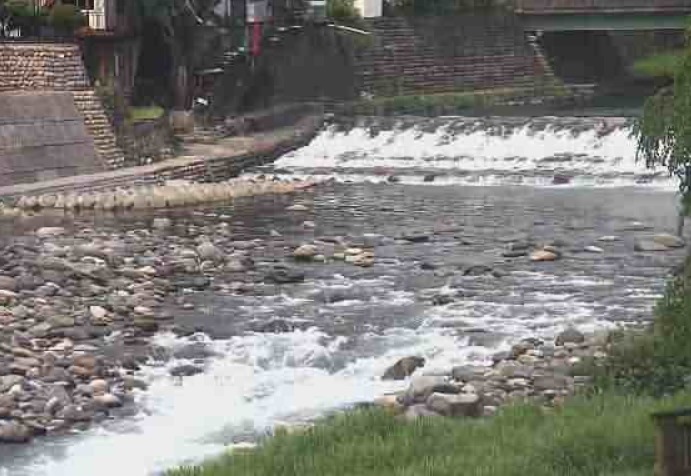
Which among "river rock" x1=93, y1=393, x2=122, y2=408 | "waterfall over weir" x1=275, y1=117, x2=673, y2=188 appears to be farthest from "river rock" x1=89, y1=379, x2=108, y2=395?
"waterfall over weir" x1=275, y1=117, x2=673, y2=188

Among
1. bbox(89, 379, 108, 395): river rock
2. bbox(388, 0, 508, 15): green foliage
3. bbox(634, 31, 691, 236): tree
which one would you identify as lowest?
bbox(89, 379, 108, 395): river rock

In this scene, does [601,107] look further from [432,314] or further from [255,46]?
[432,314]

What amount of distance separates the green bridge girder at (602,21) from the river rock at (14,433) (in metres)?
32.9

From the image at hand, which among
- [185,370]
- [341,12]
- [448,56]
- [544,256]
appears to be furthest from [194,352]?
[448,56]

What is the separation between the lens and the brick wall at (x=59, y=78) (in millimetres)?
27141

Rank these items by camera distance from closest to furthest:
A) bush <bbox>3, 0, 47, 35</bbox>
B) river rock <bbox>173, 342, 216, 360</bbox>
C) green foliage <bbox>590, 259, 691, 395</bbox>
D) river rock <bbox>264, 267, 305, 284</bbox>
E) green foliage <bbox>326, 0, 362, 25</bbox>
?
green foliage <bbox>590, 259, 691, 395</bbox> → river rock <bbox>173, 342, 216, 360</bbox> → river rock <bbox>264, 267, 305, 284</bbox> → bush <bbox>3, 0, 47, 35</bbox> → green foliage <bbox>326, 0, 362, 25</bbox>

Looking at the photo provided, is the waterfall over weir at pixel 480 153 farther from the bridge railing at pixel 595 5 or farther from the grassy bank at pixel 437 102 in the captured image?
the bridge railing at pixel 595 5

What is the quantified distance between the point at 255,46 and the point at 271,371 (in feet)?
75.6

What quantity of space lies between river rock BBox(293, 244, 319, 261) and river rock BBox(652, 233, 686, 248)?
187 inches

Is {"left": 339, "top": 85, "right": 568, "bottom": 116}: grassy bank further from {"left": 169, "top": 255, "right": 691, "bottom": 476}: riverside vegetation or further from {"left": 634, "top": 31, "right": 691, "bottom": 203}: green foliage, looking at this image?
{"left": 634, "top": 31, "right": 691, "bottom": 203}: green foliage

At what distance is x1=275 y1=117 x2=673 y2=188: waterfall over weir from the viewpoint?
2770cm

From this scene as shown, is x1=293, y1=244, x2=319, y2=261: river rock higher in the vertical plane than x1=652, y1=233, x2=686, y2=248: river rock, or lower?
lower

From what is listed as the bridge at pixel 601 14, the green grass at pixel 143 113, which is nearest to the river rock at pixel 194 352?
the green grass at pixel 143 113

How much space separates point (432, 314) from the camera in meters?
15.2
